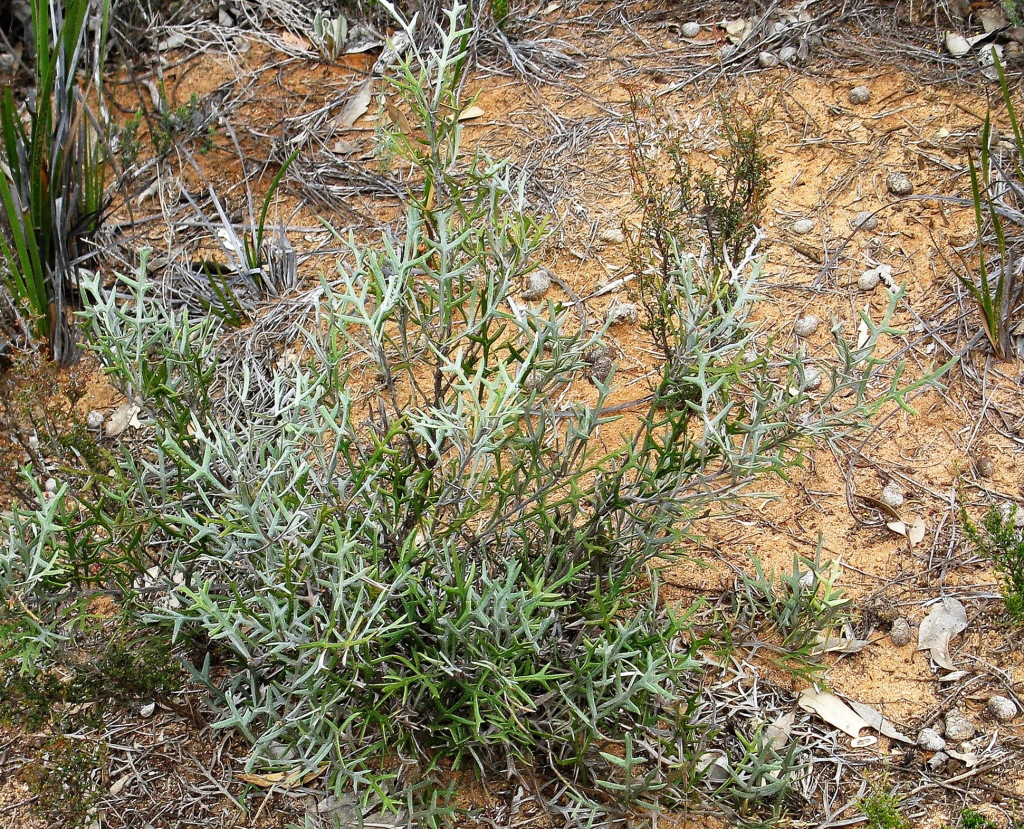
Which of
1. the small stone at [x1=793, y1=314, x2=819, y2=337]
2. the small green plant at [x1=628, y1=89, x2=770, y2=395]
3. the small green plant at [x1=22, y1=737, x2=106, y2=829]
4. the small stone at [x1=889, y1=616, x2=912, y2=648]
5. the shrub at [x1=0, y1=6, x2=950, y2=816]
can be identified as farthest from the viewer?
the small stone at [x1=793, y1=314, x2=819, y2=337]

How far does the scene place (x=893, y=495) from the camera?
265 centimetres

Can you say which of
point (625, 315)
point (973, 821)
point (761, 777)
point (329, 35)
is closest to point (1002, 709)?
point (973, 821)

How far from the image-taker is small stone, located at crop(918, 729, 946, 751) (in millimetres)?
2221

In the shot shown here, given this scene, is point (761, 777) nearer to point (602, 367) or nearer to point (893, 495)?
point (893, 495)

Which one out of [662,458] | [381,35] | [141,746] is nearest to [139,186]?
[381,35]

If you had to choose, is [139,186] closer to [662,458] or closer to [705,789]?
[662,458]

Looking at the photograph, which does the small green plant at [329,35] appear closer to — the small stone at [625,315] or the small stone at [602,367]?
the small stone at [625,315]

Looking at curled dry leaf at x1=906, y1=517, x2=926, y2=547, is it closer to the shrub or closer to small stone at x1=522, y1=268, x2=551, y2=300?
the shrub

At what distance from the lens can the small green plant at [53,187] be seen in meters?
3.02

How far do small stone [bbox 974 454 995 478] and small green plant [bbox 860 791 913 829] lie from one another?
0.93m

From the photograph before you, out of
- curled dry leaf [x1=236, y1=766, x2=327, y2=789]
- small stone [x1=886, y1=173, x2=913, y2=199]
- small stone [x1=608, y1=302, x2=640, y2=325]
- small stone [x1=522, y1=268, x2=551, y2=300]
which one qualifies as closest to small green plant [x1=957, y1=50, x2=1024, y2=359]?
small stone [x1=886, y1=173, x2=913, y2=199]

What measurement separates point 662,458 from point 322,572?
723mm

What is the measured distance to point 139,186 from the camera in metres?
3.67

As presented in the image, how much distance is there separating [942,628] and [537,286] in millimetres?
1528
